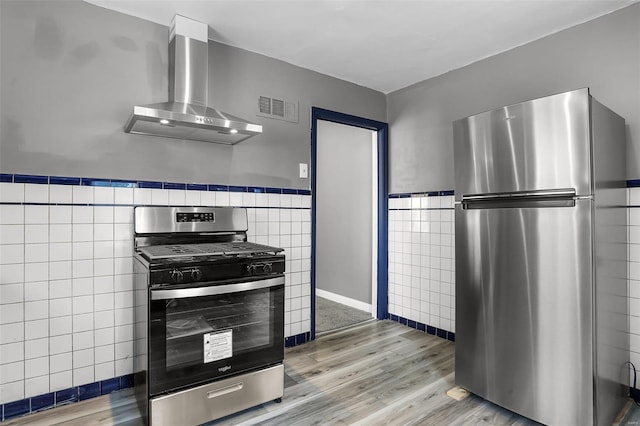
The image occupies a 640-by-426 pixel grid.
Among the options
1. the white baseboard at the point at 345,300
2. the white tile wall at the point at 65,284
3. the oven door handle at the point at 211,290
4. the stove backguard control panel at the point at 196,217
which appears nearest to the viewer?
Answer: the oven door handle at the point at 211,290

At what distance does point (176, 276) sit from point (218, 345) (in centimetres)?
44

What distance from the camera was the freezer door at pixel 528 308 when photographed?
1737 mm

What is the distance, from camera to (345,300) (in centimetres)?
432

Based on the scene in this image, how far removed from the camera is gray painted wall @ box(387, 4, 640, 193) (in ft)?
7.15

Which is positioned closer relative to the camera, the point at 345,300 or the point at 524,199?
the point at 524,199

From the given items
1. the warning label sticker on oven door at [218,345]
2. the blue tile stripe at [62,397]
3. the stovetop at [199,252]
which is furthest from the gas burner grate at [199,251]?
the blue tile stripe at [62,397]

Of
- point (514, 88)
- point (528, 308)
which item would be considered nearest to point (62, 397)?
point (528, 308)

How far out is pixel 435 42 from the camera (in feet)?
8.73

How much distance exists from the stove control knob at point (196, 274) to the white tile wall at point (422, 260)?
2169 mm

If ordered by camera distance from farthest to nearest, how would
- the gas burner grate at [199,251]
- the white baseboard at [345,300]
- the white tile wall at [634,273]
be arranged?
1. the white baseboard at [345,300]
2. the white tile wall at [634,273]
3. the gas burner grate at [199,251]

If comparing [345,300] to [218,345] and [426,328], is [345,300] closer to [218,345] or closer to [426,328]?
[426,328]

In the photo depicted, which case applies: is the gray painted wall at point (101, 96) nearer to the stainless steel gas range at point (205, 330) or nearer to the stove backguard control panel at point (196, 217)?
the stove backguard control panel at point (196, 217)

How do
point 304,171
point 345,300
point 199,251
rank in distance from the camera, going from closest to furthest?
point 199,251, point 304,171, point 345,300

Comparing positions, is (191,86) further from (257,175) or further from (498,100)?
(498,100)
